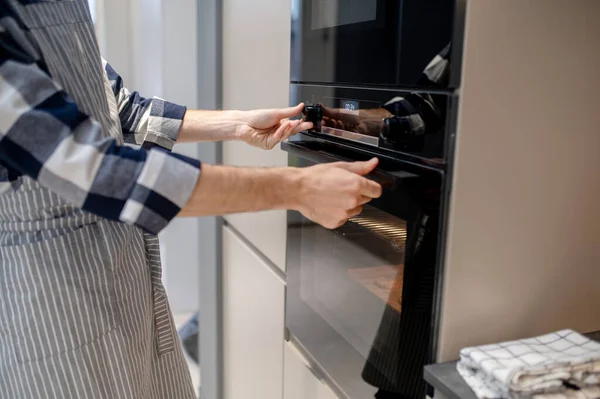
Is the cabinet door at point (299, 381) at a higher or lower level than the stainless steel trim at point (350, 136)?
lower

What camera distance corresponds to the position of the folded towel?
24.8 inches

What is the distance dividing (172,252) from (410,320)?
2215 mm

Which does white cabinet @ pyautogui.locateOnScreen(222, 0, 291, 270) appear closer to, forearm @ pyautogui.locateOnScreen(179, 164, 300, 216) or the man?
the man

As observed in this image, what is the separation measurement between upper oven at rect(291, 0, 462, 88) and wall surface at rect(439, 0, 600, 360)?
44 mm

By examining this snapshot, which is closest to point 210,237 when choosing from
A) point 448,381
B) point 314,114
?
point 314,114

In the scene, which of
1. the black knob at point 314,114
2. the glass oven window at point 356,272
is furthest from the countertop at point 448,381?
the black knob at point 314,114

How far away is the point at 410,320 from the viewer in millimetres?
812

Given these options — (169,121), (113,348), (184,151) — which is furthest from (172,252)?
(113,348)

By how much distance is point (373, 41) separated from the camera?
837mm

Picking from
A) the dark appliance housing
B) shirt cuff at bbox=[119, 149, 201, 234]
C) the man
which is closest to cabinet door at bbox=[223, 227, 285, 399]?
the dark appliance housing

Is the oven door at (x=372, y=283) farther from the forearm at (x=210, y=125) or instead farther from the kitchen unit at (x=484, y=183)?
the forearm at (x=210, y=125)

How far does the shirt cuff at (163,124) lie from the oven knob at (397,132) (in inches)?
20.9

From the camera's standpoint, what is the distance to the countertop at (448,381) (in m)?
0.68

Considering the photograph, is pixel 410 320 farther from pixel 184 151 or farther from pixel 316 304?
pixel 184 151
